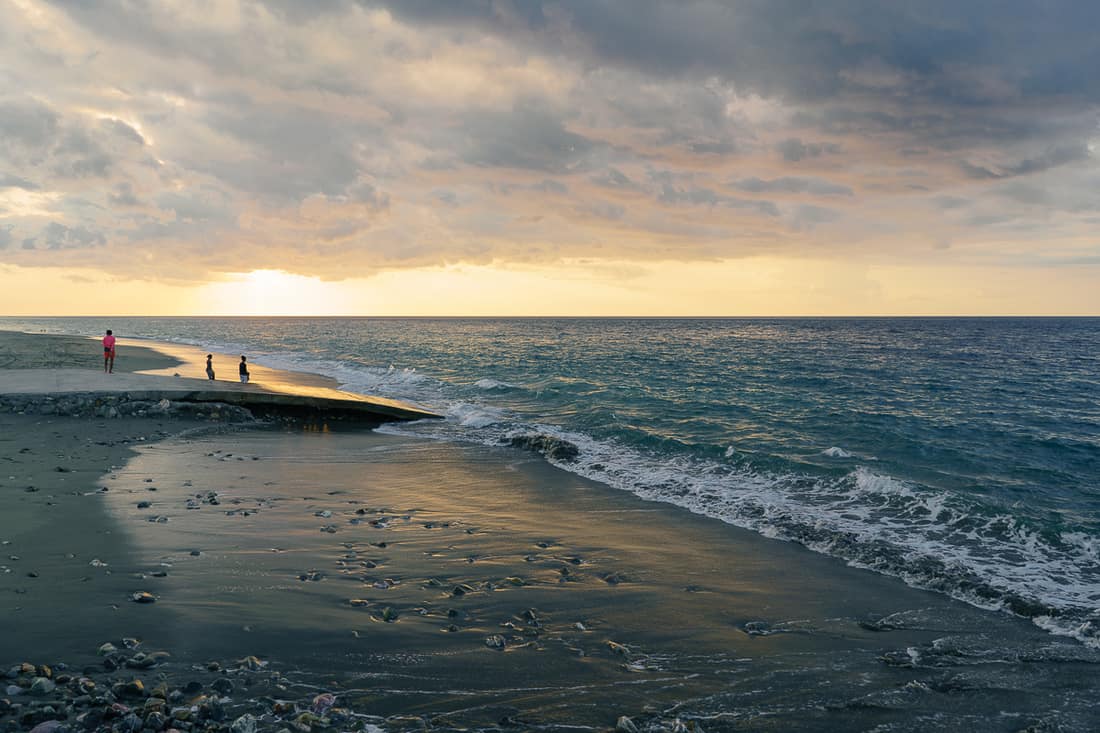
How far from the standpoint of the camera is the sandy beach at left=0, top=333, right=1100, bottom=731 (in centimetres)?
665

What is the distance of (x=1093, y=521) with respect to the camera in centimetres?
1491

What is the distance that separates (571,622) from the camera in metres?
8.77

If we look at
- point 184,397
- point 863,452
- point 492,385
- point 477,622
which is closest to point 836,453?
point 863,452

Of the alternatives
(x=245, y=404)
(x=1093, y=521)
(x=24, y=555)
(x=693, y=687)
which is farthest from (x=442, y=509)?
(x=245, y=404)

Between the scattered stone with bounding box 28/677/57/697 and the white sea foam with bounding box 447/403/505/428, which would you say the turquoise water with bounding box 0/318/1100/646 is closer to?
the white sea foam with bounding box 447/403/505/428

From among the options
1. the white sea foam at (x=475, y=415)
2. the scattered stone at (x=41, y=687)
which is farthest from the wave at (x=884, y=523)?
the scattered stone at (x=41, y=687)

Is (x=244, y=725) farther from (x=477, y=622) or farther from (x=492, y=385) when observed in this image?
(x=492, y=385)

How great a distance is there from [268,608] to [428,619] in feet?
7.01

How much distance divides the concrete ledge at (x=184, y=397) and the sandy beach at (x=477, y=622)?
12322 millimetres

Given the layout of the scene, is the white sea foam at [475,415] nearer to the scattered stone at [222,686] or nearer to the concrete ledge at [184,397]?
the concrete ledge at [184,397]

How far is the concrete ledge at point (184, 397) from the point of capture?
26.1 m

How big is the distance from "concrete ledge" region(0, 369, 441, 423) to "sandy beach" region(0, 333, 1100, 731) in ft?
40.4

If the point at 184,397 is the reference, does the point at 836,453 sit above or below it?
below

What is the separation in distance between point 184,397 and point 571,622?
24.4m
